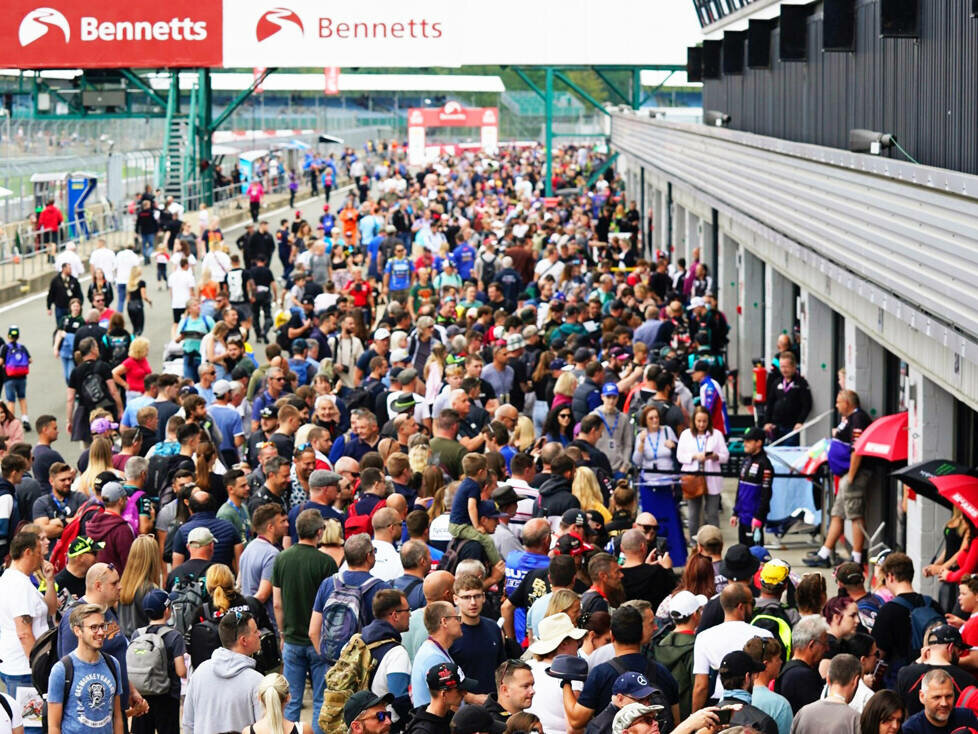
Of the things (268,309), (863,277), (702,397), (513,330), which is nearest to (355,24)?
(268,309)

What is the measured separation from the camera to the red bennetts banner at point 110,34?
39.9 m

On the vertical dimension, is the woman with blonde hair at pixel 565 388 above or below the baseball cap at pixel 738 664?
above

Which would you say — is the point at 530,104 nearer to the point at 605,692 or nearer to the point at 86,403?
the point at 86,403

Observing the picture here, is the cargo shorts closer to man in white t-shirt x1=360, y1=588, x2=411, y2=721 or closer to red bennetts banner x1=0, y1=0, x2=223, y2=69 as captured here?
man in white t-shirt x1=360, y1=588, x2=411, y2=721

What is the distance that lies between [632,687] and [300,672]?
347 centimetres

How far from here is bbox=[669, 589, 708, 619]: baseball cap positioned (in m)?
9.04

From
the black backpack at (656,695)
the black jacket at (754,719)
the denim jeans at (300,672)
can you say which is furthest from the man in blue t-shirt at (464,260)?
the black jacket at (754,719)

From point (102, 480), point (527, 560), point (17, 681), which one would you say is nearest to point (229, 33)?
point (102, 480)

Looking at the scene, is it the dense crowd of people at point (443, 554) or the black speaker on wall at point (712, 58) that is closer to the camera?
the dense crowd of people at point (443, 554)

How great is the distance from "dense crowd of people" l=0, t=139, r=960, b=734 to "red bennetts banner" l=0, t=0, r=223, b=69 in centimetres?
2112

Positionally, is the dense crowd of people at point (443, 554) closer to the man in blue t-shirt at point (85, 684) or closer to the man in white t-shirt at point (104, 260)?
the man in blue t-shirt at point (85, 684)

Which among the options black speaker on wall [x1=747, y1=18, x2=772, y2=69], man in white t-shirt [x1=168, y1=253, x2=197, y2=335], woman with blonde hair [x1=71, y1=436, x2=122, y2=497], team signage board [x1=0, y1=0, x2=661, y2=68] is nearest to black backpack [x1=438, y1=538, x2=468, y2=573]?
woman with blonde hair [x1=71, y1=436, x2=122, y2=497]

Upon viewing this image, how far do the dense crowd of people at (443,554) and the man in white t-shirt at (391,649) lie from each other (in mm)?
15

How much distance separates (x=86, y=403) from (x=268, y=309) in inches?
314
